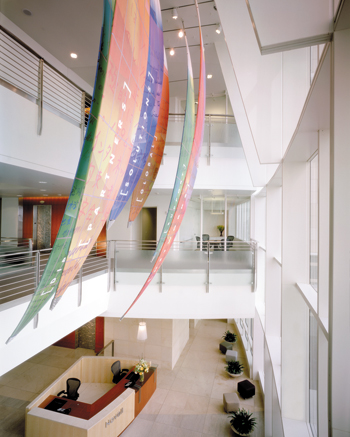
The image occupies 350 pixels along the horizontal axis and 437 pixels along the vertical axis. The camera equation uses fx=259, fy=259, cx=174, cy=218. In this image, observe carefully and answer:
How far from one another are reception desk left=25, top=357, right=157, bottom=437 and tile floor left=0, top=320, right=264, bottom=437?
1.56 feet

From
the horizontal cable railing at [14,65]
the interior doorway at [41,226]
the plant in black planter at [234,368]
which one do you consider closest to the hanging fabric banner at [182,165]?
the horizontal cable railing at [14,65]

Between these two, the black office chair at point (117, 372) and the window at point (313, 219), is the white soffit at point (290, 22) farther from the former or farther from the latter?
the black office chair at point (117, 372)

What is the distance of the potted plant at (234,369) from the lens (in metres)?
8.51

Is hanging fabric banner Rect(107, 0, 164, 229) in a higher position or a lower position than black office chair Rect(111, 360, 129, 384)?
higher

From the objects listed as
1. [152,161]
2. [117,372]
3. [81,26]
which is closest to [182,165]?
[152,161]

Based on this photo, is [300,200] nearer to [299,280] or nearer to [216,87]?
[299,280]

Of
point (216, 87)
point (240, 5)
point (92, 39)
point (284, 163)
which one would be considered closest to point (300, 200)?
point (284, 163)

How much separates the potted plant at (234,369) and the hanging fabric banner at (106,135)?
827cm

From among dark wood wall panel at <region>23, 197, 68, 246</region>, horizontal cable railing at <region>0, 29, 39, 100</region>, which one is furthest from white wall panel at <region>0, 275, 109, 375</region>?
dark wood wall panel at <region>23, 197, 68, 246</region>

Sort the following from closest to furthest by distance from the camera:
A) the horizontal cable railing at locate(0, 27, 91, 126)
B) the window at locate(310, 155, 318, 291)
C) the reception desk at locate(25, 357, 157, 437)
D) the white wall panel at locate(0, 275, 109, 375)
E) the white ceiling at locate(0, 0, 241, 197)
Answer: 1. the white wall panel at locate(0, 275, 109, 375)
2. the window at locate(310, 155, 318, 291)
3. the horizontal cable railing at locate(0, 27, 91, 126)
4. the reception desk at locate(25, 357, 157, 437)
5. the white ceiling at locate(0, 0, 241, 197)

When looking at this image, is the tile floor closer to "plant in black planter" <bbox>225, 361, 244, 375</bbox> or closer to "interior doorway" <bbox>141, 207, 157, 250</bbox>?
"plant in black planter" <bbox>225, 361, 244, 375</bbox>

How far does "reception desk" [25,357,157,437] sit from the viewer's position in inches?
211

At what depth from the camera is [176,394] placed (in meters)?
7.71

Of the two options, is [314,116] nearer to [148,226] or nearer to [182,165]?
[182,165]
